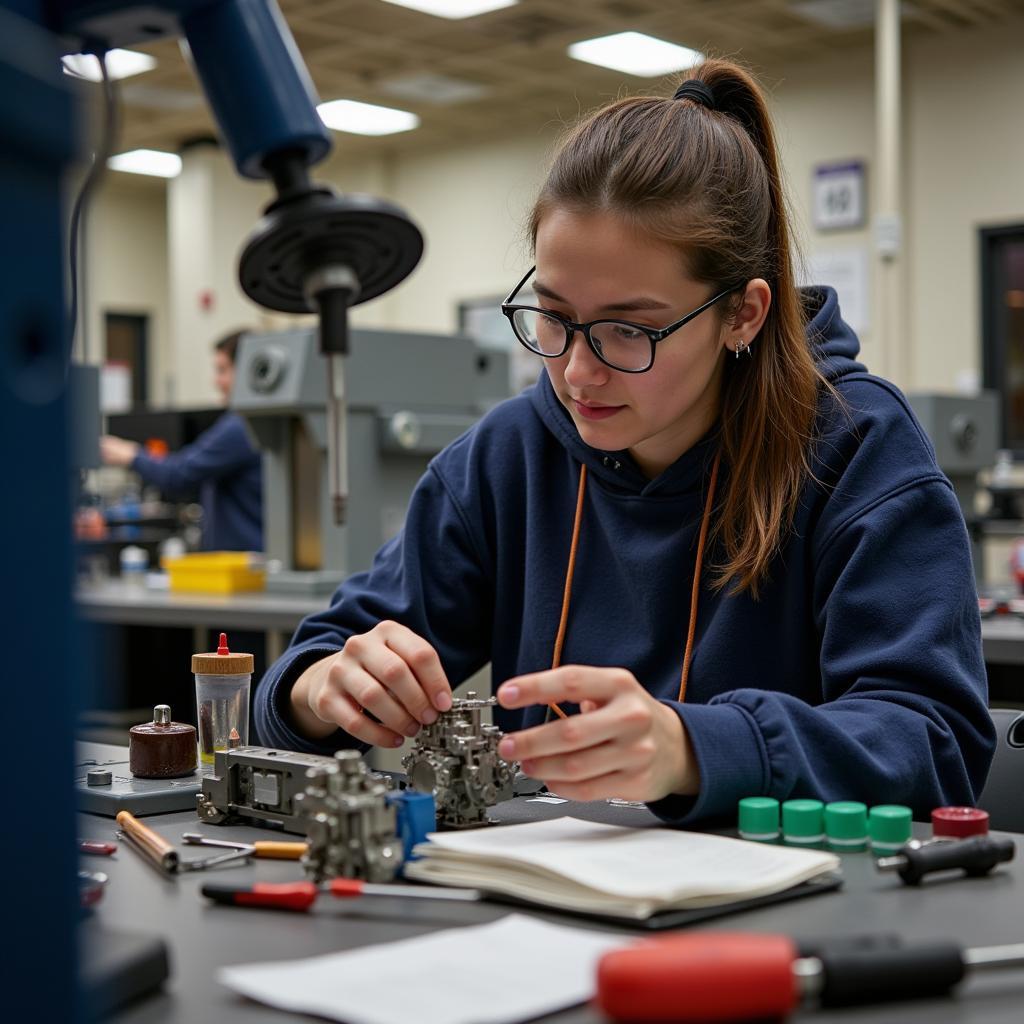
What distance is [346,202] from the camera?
78 cm

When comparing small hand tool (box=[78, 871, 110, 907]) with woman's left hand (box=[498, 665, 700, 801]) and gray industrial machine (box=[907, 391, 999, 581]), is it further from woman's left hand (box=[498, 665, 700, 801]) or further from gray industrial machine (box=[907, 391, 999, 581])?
gray industrial machine (box=[907, 391, 999, 581])

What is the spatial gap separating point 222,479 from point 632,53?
3212 millimetres

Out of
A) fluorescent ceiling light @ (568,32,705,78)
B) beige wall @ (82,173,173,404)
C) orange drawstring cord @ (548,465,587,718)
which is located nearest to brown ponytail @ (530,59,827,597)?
orange drawstring cord @ (548,465,587,718)

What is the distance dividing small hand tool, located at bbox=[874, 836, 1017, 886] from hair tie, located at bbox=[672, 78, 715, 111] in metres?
0.80

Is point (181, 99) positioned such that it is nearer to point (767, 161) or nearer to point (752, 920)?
point (767, 161)

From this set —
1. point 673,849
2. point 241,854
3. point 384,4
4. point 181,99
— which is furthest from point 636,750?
point 181,99

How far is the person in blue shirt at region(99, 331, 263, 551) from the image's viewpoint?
4.43 metres

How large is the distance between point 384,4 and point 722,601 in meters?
5.06

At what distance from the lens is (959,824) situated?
926 mm

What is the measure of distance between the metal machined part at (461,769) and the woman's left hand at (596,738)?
7 cm

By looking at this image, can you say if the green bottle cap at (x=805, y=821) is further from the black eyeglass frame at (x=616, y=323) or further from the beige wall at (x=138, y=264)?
the beige wall at (x=138, y=264)

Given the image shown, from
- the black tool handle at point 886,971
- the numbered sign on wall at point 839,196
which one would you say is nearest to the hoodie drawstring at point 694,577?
the black tool handle at point 886,971

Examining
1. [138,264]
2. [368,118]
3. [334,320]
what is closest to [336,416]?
[334,320]

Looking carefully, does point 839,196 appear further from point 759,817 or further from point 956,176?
point 759,817
